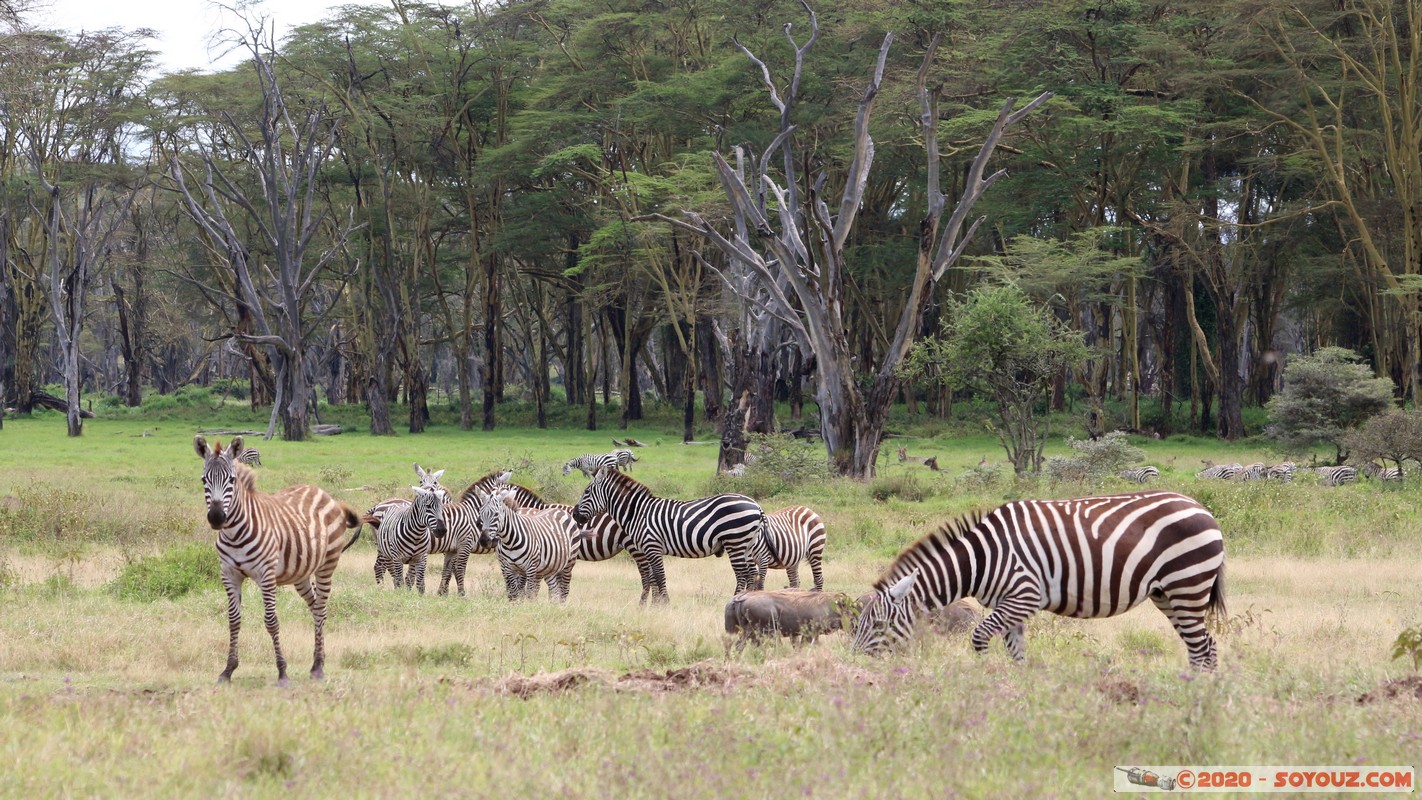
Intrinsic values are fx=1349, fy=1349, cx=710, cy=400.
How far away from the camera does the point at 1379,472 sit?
23.3 meters

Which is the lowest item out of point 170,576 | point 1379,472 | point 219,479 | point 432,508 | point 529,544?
point 170,576

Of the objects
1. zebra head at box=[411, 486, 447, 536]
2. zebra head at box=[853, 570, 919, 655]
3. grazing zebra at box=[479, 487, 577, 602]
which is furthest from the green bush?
zebra head at box=[853, 570, 919, 655]

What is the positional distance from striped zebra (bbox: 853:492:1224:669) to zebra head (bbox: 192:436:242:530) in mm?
3954

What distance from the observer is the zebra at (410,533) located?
44.4 ft

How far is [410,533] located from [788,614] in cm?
575

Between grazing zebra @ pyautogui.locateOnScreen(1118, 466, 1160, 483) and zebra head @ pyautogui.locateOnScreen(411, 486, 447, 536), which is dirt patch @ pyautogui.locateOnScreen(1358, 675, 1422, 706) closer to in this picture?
zebra head @ pyautogui.locateOnScreen(411, 486, 447, 536)

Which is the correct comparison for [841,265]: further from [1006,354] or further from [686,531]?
[686,531]

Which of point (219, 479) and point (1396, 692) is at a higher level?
point (219, 479)

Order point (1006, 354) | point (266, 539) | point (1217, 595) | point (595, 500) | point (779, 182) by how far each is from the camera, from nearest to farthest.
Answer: point (1217, 595) → point (266, 539) → point (595, 500) → point (1006, 354) → point (779, 182)

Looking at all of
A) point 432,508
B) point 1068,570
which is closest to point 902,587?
point 1068,570

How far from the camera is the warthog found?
32.0 ft

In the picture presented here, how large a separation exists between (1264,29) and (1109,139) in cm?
444

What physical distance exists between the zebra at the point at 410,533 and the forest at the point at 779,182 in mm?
11139

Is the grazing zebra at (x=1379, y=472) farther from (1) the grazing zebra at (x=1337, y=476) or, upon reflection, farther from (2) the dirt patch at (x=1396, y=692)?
(2) the dirt patch at (x=1396, y=692)
